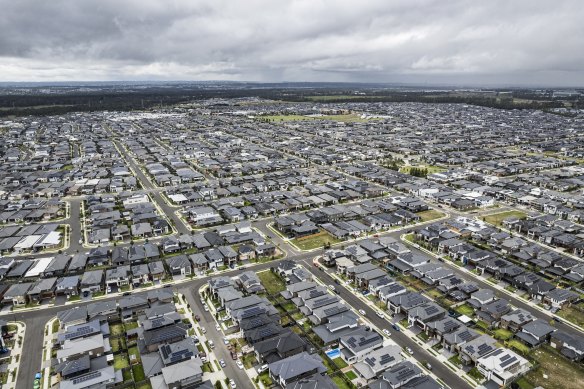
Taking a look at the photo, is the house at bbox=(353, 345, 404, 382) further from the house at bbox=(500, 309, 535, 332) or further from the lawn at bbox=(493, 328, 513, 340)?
the house at bbox=(500, 309, 535, 332)

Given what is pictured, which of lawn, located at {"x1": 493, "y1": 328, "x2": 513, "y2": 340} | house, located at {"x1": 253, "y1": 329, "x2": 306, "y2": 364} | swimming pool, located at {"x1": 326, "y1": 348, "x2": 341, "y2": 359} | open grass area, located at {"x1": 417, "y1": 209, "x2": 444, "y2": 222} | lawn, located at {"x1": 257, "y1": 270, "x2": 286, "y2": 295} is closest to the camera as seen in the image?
house, located at {"x1": 253, "y1": 329, "x2": 306, "y2": 364}

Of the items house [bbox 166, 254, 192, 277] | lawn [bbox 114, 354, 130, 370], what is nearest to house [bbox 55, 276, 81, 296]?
house [bbox 166, 254, 192, 277]

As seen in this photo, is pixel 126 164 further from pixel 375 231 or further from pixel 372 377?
pixel 372 377

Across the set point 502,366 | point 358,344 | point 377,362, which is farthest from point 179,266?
point 502,366

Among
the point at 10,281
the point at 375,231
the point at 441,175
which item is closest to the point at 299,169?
the point at 441,175

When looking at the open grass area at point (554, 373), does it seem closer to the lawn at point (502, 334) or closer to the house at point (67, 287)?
the lawn at point (502, 334)

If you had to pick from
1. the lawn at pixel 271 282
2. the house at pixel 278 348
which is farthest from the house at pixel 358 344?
the lawn at pixel 271 282
